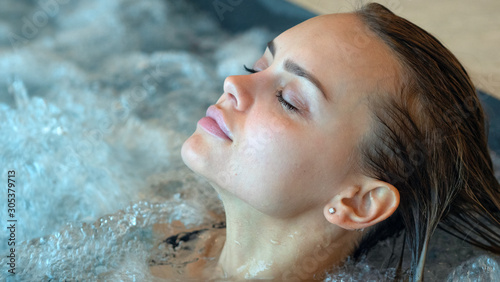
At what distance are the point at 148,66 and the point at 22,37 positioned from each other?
442mm

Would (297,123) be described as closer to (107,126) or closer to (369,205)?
(369,205)

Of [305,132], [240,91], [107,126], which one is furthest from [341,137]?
[107,126]

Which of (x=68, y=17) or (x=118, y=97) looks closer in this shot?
(x=118, y=97)

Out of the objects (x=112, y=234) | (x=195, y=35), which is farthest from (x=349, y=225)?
(x=195, y=35)

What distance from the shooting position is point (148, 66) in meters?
1.81

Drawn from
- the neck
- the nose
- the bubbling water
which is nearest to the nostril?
the nose

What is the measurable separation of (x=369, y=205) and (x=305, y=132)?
6.1 inches

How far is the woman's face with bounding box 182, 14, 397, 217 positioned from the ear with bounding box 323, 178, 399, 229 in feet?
0.06

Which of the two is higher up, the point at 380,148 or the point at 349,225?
the point at 380,148

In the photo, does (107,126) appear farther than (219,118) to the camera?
Yes

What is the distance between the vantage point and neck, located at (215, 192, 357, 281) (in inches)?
32.9

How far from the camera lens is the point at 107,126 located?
1.59 metres

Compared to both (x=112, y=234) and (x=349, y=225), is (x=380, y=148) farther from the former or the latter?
(x=112, y=234)

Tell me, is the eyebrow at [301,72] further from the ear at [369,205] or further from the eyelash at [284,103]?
the ear at [369,205]
